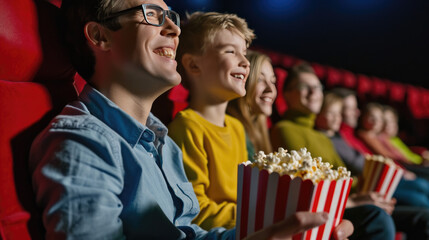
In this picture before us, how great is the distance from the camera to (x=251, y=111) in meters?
1.15

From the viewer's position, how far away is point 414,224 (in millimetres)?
1278

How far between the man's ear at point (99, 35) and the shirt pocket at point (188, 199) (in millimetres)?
292

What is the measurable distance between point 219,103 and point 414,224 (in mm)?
809

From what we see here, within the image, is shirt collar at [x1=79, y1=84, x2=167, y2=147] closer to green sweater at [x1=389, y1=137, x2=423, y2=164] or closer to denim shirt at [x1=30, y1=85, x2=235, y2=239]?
denim shirt at [x1=30, y1=85, x2=235, y2=239]

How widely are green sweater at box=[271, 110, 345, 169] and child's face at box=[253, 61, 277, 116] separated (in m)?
0.27

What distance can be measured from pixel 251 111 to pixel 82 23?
59 centimetres

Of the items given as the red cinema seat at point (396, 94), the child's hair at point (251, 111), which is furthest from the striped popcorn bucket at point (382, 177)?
the red cinema seat at point (396, 94)

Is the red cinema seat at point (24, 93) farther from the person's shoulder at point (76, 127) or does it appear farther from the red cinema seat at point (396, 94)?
the red cinema seat at point (396, 94)

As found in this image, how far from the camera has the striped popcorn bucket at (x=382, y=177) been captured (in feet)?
3.84

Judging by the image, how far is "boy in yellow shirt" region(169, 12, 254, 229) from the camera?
85cm

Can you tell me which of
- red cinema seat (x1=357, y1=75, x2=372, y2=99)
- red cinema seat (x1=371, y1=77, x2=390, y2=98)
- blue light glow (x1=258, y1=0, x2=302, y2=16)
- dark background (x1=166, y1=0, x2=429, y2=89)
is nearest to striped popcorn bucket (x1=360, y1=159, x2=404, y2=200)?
red cinema seat (x1=357, y1=75, x2=372, y2=99)

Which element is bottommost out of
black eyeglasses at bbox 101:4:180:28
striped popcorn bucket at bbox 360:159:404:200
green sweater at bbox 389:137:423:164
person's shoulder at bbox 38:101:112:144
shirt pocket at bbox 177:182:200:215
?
green sweater at bbox 389:137:423:164

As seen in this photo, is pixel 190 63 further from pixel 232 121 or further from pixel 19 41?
pixel 19 41

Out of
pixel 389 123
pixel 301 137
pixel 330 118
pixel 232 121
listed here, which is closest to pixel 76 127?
pixel 232 121
